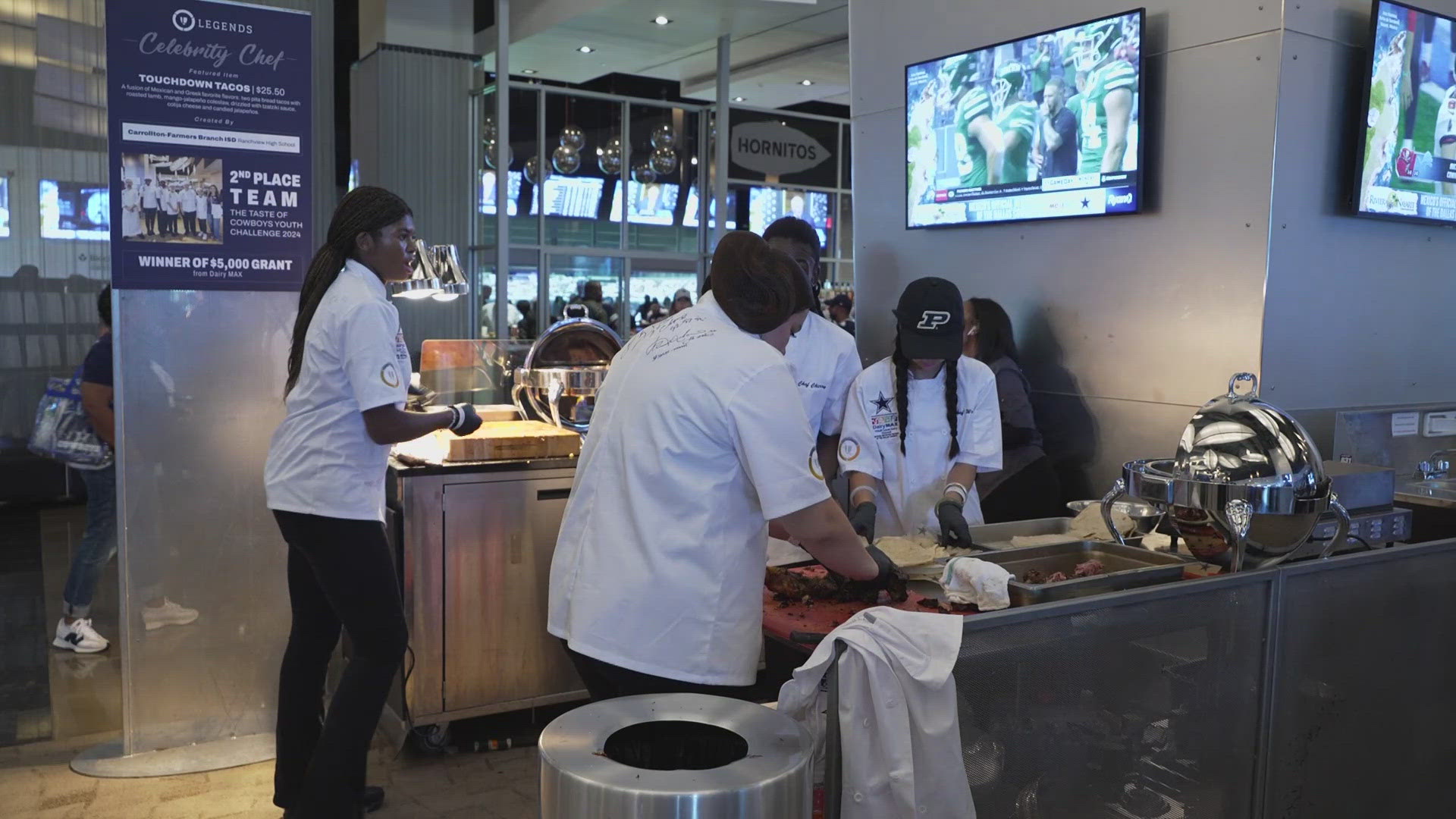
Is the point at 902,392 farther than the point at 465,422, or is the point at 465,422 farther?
the point at 465,422

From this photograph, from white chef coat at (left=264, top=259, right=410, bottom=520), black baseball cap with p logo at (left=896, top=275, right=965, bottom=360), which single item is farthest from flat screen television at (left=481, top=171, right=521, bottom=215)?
black baseball cap with p logo at (left=896, top=275, right=965, bottom=360)

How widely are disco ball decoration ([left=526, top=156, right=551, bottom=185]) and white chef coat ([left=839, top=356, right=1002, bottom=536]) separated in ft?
31.2

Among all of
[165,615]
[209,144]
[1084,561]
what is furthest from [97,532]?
[1084,561]

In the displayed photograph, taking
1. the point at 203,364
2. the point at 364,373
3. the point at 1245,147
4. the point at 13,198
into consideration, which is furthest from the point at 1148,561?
the point at 13,198

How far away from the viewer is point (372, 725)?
3.00 m

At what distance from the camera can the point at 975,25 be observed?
4.03 metres

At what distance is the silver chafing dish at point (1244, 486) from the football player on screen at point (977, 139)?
172 centimetres

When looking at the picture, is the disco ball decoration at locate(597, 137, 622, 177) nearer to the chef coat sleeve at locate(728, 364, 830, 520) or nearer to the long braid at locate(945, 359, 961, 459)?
the long braid at locate(945, 359, 961, 459)

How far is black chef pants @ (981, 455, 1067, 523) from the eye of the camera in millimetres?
3711

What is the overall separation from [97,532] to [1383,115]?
16.5 ft

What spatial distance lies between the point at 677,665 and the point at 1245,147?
2332 millimetres

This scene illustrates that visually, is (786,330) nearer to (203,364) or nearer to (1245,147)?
(1245,147)

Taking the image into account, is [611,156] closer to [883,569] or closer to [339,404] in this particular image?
[339,404]

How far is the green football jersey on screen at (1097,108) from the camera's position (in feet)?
11.1
